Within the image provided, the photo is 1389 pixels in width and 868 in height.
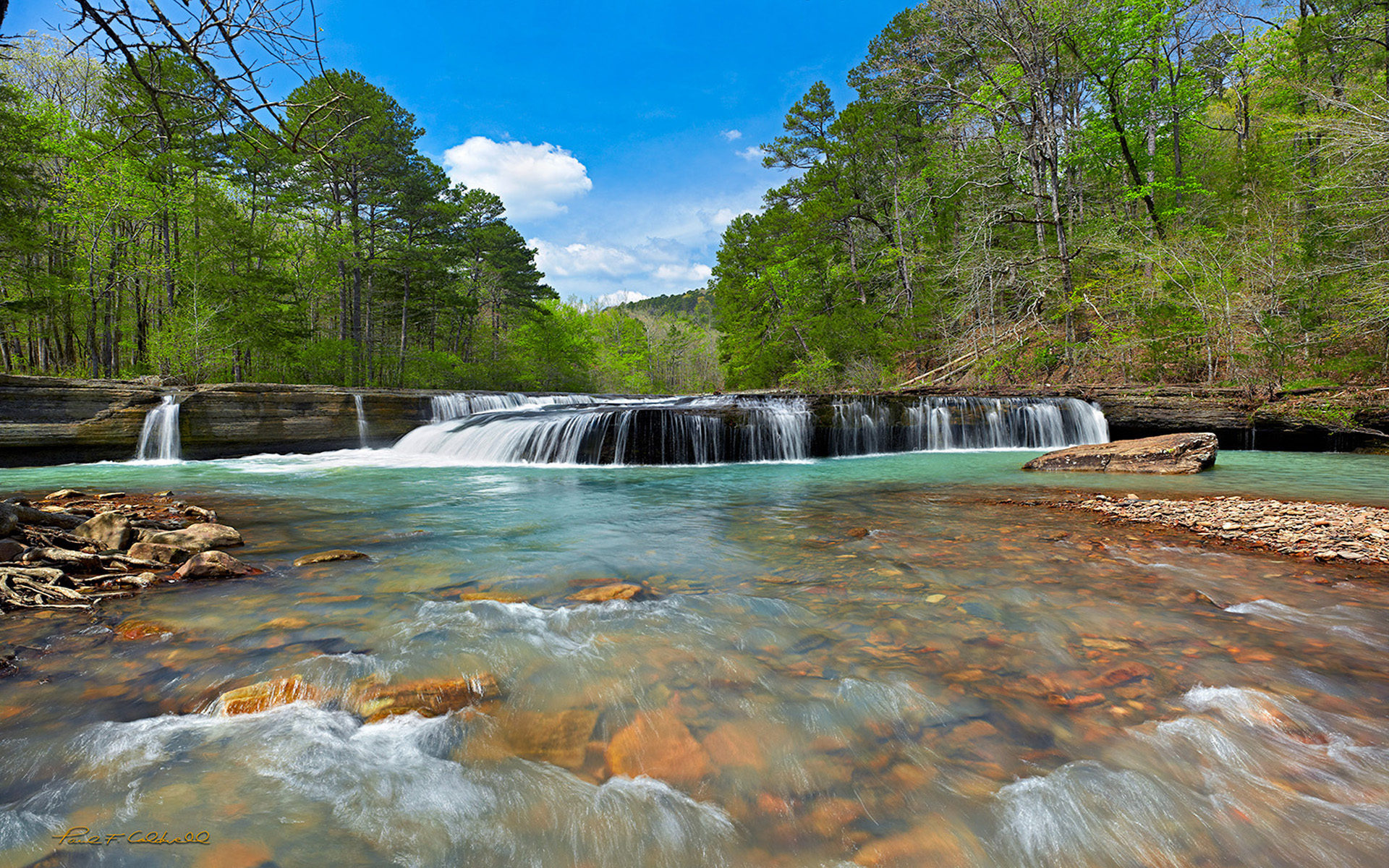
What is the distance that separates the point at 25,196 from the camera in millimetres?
17016

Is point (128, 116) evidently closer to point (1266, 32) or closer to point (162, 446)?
→ point (162, 446)

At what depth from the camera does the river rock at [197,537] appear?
4.01m

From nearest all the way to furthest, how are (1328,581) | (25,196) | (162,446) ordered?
(1328,581) < (162,446) < (25,196)

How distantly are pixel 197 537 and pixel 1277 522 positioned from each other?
31.2 feet

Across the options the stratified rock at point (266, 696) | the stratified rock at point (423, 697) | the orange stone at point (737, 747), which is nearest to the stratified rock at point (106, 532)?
the stratified rock at point (266, 696)

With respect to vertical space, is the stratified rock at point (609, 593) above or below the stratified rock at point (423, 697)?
below

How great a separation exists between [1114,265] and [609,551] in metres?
18.0

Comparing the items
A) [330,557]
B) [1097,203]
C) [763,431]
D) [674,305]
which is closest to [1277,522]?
[330,557]

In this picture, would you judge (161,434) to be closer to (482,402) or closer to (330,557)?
(482,402)

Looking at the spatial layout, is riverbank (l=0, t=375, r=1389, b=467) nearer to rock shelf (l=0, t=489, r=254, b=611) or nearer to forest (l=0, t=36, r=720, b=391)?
forest (l=0, t=36, r=720, b=391)

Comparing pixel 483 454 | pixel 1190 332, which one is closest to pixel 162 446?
pixel 483 454

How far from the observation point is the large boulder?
8.23 metres
